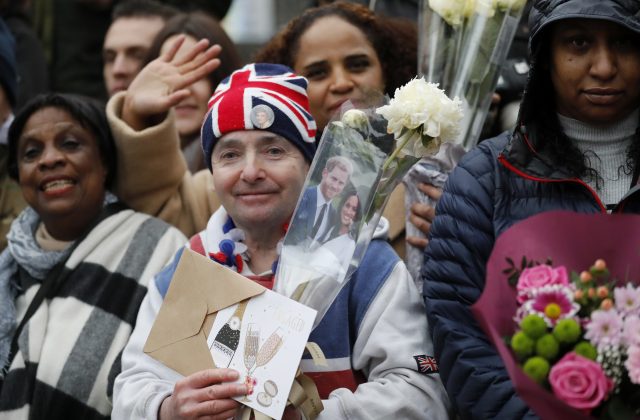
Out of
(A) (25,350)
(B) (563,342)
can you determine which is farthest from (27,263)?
(B) (563,342)

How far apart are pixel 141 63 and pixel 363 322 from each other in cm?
250

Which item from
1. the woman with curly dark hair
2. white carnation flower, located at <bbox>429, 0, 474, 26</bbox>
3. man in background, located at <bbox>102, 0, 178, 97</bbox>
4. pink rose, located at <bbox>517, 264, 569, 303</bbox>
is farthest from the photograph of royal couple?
man in background, located at <bbox>102, 0, 178, 97</bbox>

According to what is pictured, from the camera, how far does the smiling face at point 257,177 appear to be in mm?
3432

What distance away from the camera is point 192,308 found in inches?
126

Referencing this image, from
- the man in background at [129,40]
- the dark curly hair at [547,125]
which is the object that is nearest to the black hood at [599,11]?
the dark curly hair at [547,125]

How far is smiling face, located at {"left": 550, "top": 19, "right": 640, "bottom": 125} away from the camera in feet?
10.3

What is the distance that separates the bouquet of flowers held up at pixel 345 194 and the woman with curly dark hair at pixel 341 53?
1.20m

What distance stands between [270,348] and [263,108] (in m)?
0.83

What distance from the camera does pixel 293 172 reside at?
349 cm

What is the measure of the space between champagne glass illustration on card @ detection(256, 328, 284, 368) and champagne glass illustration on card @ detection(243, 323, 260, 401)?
0.01 metres

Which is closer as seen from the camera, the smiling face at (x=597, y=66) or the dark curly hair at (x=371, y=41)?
the smiling face at (x=597, y=66)

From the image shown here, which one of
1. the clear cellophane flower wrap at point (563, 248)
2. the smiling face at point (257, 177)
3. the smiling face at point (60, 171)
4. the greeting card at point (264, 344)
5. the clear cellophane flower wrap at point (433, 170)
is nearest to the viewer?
the clear cellophane flower wrap at point (563, 248)

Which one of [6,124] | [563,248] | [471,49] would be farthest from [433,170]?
[6,124]

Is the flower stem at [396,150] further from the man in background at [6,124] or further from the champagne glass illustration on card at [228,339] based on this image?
the man in background at [6,124]
